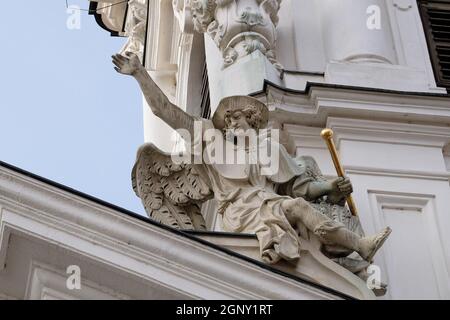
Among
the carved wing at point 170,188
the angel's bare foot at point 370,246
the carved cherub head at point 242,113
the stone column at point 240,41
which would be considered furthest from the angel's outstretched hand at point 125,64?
the stone column at point 240,41

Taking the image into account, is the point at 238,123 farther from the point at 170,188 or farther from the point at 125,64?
the point at 125,64

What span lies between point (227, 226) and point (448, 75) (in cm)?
360

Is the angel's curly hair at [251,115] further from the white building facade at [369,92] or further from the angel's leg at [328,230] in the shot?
the angel's leg at [328,230]

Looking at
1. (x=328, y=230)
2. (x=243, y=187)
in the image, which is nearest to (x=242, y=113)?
(x=243, y=187)

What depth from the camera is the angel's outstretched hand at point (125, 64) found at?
11.4 meters

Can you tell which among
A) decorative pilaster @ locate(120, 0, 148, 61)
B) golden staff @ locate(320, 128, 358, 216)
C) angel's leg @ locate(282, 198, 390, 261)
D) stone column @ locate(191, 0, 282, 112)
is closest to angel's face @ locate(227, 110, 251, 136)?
golden staff @ locate(320, 128, 358, 216)

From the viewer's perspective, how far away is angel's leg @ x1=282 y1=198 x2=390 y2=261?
11.1 meters

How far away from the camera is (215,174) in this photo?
39.3ft

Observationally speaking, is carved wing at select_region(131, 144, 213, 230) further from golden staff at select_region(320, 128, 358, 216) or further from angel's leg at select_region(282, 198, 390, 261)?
angel's leg at select_region(282, 198, 390, 261)

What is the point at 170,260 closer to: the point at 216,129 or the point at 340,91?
the point at 216,129

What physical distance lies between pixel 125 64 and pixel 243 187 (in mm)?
1216

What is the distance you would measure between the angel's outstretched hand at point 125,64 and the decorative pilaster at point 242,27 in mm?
2446
